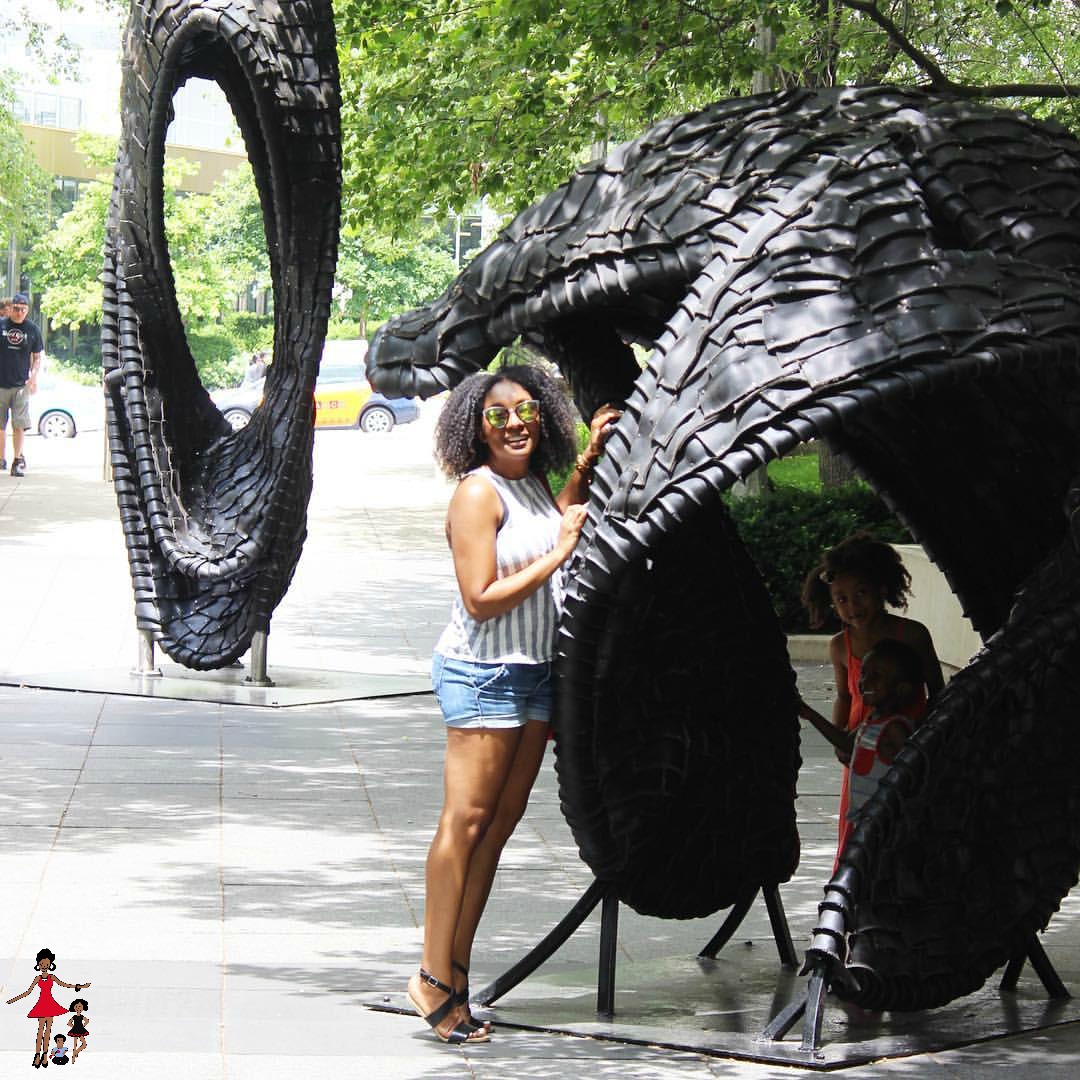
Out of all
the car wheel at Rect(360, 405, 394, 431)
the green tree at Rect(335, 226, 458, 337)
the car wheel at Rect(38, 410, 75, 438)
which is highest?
the green tree at Rect(335, 226, 458, 337)

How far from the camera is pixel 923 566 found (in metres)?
12.3

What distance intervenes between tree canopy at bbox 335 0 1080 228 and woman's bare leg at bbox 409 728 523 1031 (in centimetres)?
796

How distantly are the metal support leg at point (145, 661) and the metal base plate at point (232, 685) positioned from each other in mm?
29

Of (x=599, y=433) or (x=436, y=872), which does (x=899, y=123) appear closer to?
(x=599, y=433)

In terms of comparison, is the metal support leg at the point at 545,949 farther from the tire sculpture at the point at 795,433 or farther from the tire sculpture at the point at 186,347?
the tire sculpture at the point at 186,347

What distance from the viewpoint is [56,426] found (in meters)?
32.1

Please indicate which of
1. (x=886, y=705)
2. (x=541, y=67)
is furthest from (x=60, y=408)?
(x=886, y=705)

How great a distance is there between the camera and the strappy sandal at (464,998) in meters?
5.27

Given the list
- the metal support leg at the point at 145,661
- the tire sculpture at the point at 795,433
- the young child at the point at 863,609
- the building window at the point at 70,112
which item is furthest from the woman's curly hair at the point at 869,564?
the building window at the point at 70,112

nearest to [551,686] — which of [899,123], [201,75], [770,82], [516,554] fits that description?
[516,554]

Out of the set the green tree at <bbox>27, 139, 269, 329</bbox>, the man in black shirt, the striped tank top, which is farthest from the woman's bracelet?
the green tree at <bbox>27, 139, 269, 329</bbox>

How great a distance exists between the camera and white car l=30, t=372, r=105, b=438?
1254 inches

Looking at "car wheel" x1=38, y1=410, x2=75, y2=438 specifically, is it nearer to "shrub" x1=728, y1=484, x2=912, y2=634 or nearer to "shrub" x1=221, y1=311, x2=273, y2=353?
"shrub" x1=221, y1=311, x2=273, y2=353

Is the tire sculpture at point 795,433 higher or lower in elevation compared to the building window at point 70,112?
lower
